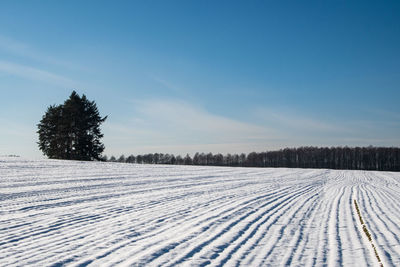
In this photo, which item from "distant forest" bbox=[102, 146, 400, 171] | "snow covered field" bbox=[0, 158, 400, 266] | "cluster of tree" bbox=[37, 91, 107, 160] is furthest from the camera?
"distant forest" bbox=[102, 146, 400, 171]

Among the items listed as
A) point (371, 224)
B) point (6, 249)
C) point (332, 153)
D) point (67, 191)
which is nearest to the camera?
point (6, 249)

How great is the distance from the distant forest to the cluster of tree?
73008 millimetres

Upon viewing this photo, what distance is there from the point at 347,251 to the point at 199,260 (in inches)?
121

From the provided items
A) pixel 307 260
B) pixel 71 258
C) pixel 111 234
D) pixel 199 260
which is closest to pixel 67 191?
pixel 111 234

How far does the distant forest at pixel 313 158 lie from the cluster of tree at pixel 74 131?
73.0 metres

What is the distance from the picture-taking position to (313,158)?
115938 mm

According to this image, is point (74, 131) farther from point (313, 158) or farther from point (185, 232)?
point (313, 158)

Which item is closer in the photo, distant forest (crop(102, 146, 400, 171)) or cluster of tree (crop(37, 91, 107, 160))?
cluster of tree (crop(37, 91, 107, 160))

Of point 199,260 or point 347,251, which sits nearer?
point 199,260

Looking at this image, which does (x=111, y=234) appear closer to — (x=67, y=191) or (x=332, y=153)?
(x=67, y=191)

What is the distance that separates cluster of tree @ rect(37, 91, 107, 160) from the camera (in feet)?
141

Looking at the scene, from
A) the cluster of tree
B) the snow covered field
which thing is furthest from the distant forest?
the snow covered field

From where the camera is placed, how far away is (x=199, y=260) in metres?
5.09

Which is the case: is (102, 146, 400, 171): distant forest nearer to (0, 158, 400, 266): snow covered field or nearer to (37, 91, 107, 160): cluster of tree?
(37, 91, 107, 160): cluster of tree
